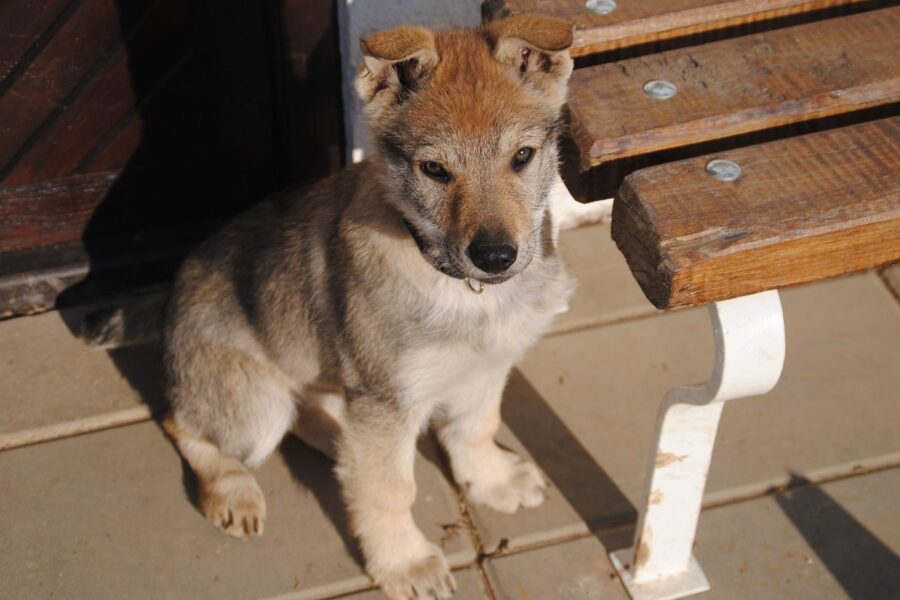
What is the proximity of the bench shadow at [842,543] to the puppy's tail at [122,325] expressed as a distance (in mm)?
2523

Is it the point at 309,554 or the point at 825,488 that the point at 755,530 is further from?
the point at 309,554

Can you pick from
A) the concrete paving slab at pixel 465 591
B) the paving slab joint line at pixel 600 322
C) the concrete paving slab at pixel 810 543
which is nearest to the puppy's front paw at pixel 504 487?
the concrete paving slab at pixel 465 591

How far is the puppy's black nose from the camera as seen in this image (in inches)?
112

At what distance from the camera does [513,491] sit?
3914mm

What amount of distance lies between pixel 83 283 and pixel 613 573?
2649mm

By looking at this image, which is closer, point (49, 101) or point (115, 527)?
point (115, 527)

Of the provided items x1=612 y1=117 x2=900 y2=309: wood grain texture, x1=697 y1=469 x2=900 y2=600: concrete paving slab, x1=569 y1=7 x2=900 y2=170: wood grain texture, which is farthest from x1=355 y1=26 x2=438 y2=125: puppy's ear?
x1=697 y1=469 x2=900 y2=600: concrete paving slab

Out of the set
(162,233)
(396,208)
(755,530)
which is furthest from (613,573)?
(162,233)

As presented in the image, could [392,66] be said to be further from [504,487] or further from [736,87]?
[504,487]

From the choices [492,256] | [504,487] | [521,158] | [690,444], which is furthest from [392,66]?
[504,487]

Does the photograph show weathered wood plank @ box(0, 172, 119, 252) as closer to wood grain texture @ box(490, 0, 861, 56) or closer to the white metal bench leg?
wood grain texture @ box(490, 0, 861, 56)

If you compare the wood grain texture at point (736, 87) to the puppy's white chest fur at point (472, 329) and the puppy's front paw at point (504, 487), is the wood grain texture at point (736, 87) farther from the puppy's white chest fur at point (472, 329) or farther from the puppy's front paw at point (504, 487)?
the puppy's front paw at point (504, 487)

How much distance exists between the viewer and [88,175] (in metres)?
4.59

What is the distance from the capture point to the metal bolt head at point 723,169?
2.74 m
